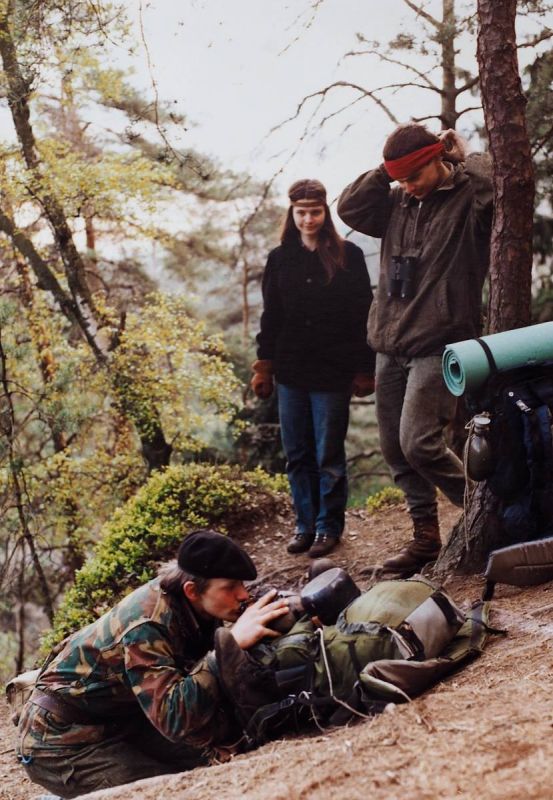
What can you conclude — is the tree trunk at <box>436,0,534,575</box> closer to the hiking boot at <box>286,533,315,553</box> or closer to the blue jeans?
the blue jeans

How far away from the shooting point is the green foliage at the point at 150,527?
6.49 m

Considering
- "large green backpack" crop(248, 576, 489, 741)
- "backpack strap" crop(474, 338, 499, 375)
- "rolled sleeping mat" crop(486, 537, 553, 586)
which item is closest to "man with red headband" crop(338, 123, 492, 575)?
"backpack strap" crop(474, 338, 499, 375)

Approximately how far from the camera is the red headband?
155 inches

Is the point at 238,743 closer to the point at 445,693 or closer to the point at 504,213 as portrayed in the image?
the point at 445,693

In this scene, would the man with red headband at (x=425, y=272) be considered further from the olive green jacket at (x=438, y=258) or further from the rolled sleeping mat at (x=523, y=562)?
the rolled sleeping mat at (x=523, y=562)

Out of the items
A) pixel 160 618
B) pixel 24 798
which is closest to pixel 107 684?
pixel 160 618

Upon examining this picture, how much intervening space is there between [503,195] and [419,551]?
2.03m

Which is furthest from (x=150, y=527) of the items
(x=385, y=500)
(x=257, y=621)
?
(x=257, y=621)

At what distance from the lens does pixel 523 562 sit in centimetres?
367

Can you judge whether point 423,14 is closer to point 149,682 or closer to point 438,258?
point 438,258

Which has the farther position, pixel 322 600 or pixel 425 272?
pixel 425 272

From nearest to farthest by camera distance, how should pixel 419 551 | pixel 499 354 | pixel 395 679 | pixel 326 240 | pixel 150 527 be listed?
pixel 395 679 < pixel 499 354 < pixel 419 551 < pixel 326 240 < pixel 150 527

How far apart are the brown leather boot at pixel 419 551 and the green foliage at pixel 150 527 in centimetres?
256

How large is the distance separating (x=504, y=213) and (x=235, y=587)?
2.33m
